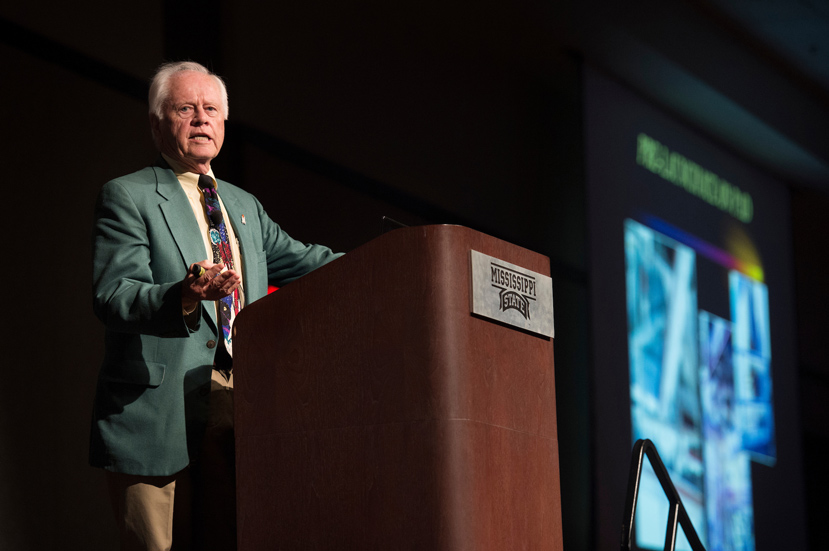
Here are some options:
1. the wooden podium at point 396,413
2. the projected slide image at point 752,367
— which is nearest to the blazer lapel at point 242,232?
the wooden podium at point 396,413

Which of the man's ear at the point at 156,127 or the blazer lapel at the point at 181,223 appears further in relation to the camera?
the man's ear at the point at 156,127

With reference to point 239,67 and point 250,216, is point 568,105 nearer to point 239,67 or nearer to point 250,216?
point 239,67

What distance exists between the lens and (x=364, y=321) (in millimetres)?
1817

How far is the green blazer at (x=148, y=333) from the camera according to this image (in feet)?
6.66

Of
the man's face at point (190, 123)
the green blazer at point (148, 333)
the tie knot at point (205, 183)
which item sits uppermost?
the man's face at point (190, 123)

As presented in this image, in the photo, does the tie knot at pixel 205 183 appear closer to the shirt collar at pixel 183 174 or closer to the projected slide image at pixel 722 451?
the shirt collar at pixel 183 174

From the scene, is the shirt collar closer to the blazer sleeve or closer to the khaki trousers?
the blazer sleeve

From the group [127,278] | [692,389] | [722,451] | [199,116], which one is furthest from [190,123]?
[722,451]

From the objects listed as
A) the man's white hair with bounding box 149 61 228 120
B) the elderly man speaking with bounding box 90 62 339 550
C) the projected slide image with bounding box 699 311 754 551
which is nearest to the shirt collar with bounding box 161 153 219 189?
the elderly man speaking with bounding box 90 62 339 550

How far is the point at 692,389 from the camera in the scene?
5969mm

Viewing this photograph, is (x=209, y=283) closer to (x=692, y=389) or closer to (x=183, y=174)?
(x=183, y=174)

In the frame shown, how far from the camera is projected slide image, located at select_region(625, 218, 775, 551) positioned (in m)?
5.68

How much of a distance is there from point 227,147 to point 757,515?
14.1ft

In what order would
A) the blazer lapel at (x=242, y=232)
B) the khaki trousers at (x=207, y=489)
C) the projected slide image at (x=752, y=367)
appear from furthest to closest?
1. the projected slide image at (x=752, y=367)
2. the blazer lapel at (x=242, y=232)
3. the khaki trousers at (x=207, y=489)
